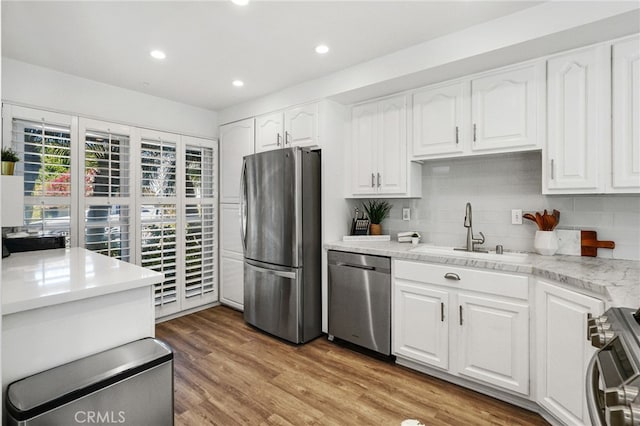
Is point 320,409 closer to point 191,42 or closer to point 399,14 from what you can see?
point 399,14

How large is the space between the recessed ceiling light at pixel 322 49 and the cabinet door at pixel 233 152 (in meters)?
1.42

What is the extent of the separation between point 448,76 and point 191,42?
6.44 ft

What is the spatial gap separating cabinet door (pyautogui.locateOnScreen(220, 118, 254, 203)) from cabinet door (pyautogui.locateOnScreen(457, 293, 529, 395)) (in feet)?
8.85

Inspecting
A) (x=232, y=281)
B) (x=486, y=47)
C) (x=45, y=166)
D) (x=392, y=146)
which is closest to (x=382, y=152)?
(x=392, y=146)

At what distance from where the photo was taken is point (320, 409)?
2041 millimetres

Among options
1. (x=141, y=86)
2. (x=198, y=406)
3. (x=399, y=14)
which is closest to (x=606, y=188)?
(x=399, y=14)

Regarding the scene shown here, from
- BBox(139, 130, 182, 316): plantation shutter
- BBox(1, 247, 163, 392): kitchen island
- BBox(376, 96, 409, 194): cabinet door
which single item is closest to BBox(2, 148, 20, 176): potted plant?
BBox(1, 247, 163, 392): kitchen island

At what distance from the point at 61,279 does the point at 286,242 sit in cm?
172

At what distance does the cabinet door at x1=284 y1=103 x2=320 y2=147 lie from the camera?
3105mm

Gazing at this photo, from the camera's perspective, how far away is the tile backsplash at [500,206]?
2178 mm

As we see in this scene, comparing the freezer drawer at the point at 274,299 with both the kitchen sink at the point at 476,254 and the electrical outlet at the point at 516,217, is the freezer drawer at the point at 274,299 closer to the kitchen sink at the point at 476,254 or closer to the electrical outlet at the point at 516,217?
the kitchen sink at the point at 476,254

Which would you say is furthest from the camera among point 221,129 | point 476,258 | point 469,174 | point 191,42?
point 221,129

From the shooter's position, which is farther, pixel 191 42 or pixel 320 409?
pixel 191 42

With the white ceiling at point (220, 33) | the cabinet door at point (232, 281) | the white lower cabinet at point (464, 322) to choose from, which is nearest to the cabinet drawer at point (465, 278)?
the white lower cabinet at point (464, 322)
